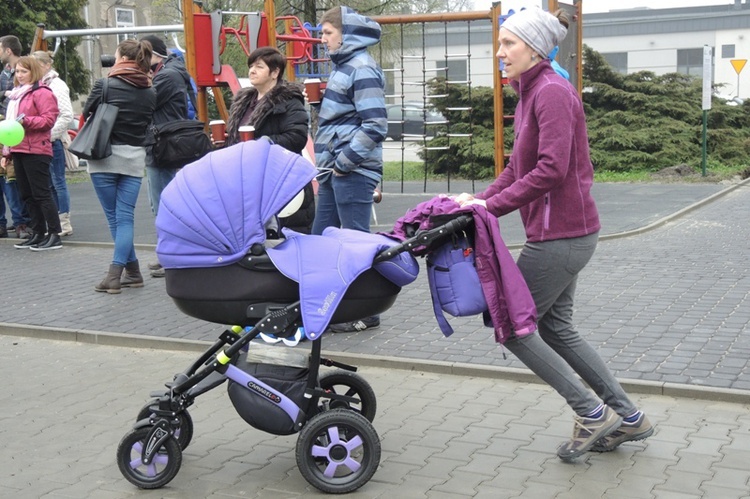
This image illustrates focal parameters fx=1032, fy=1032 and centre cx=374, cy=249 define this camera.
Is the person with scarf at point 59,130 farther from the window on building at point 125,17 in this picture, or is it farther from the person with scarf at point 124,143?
the window on building at point 125,17

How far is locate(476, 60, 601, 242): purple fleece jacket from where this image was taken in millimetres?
4395

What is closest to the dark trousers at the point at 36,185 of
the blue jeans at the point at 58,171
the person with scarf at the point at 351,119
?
the blue jeans at the point at 58,171

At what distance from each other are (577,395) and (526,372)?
1.44 metres

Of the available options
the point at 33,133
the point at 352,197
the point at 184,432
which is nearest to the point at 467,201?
the point at 184,432

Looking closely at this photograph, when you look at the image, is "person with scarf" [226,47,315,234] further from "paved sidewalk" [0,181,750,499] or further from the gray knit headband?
the gray knit headband

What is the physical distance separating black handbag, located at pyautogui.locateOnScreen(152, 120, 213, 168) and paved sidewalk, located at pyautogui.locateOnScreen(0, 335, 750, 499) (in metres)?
2.70

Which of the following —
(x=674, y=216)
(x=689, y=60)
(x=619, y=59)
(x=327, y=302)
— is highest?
(x=619, y=59)

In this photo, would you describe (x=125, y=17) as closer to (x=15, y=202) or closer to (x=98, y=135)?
(x=15, y=202)

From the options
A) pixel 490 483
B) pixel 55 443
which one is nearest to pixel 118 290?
pixel 55 443

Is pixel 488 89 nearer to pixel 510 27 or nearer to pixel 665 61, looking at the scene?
pixel 510 27

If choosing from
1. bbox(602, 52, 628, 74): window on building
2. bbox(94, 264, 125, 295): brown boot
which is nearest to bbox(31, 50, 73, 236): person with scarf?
bbox(94, 264, 125, 295): brown boot

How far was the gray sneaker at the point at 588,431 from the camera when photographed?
15.1 feet

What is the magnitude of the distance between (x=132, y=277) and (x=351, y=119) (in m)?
3.20

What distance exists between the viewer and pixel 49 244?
Answer: 1159cm
